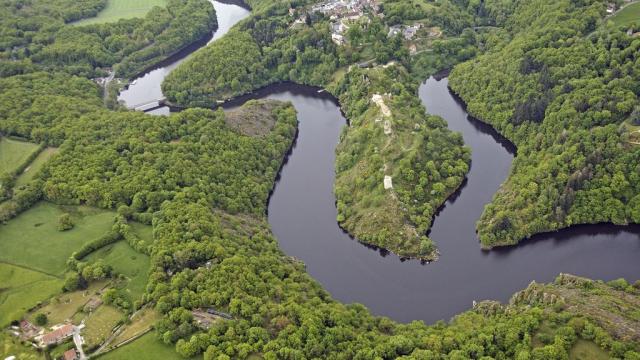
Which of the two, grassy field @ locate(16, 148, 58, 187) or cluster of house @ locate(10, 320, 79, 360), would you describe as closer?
cluster of house @ locate(10, 320, 79, 360)

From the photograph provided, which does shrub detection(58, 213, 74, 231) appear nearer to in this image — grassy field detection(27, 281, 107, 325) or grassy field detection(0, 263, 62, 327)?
grassy field detection(0, 263, 62, 327)

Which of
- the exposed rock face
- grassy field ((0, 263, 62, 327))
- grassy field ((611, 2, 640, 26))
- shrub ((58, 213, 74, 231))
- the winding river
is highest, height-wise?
grassy field ((611, 2, 640, 26))

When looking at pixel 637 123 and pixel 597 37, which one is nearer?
pixel 637 123

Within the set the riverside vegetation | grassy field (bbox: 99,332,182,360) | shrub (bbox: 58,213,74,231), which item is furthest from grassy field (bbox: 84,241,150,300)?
shrub (bbox: 58,213,74,231)

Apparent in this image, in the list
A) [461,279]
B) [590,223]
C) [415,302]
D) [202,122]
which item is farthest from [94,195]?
[590,223]

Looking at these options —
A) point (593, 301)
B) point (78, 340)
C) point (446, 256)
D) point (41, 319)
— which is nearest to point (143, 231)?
point (41, 319)

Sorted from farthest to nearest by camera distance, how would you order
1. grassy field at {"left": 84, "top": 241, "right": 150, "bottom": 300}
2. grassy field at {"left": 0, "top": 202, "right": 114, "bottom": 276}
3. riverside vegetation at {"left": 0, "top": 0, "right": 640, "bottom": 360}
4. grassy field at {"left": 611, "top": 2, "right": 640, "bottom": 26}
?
grassy field at {"left": 611, "top": 2, "right": 640, "bottom": 26} < grassy field at {"left": 0, "top": 202, "right": 114, "bottom": 276} < grassy field at {"left": 84, "top": 241, "right": 150, "bottom": 300} < riverside vegetation at {"left": 0, "top": 0, "right": 640, "bottom": 360}

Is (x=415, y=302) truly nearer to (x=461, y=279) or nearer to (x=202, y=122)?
(x=461, y=279)
